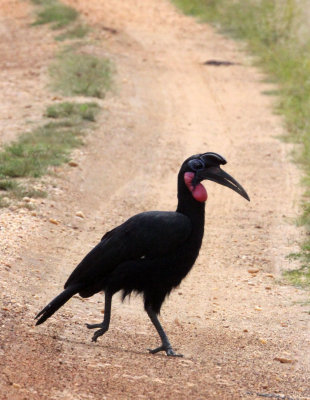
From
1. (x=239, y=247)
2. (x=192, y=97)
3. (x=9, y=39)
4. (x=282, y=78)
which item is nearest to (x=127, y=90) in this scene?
(x=192, y=97)

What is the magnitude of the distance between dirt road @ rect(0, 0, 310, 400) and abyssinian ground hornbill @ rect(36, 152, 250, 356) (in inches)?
11.9

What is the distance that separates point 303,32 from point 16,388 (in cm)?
1443

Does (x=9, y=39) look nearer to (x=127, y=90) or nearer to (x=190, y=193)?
(x=127, y=90)

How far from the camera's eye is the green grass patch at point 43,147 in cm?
872

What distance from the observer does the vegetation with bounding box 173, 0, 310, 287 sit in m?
11.3

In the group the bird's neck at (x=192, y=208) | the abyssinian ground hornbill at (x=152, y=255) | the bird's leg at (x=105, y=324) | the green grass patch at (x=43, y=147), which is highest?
the bird's neck at (x=192, y=208)

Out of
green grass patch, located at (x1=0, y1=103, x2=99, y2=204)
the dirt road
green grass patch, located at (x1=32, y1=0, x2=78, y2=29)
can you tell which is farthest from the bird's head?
green grass patch, located at (x1=32, y1=0, x2=78, y2=29)

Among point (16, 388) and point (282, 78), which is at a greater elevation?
point (16, 388)

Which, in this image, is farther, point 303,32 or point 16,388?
point 303,32

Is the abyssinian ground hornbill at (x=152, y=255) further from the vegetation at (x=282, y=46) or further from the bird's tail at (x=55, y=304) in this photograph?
the vegetation at (x=282, y=46)

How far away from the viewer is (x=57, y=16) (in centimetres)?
1903

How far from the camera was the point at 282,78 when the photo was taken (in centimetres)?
1488

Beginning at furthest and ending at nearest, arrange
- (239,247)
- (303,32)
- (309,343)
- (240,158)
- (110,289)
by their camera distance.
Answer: (303,32), (240,158), (239,247), (309,343), (110,289)

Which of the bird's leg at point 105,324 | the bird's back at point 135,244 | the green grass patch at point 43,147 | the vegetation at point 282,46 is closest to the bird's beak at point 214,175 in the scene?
the bird's back at point 135,244
